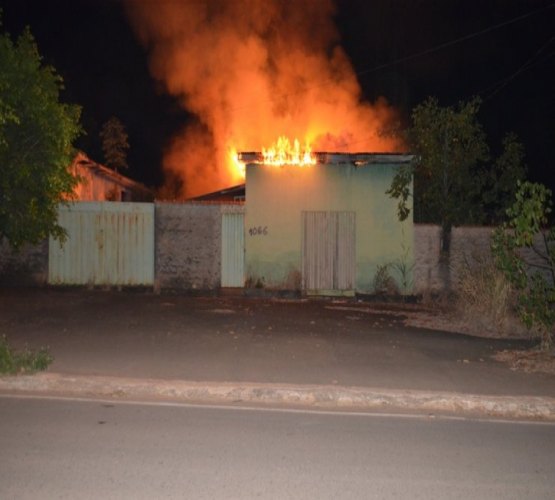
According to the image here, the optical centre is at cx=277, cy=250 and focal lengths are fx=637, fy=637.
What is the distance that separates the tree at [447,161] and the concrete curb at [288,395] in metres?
8.84

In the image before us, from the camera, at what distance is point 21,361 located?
7.77 metres

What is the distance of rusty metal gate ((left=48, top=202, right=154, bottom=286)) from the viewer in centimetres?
1538

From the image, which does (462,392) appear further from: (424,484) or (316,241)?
(316,241)

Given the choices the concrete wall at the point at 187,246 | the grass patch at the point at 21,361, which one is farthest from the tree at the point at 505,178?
the grass patch at the point at 21,361

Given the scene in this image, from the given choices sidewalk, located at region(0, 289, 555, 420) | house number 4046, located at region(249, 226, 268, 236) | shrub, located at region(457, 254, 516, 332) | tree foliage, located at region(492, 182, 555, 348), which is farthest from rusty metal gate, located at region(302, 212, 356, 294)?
tree foliage, located at region(492, 182, 555, 348)

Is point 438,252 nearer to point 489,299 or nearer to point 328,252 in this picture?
point 328,252

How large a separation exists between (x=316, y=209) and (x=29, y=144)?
7116 millimetres

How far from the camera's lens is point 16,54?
1061 centimetres

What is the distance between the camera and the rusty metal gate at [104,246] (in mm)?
15383

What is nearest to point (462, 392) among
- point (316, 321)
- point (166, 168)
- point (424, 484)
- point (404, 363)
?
point (404, 363)

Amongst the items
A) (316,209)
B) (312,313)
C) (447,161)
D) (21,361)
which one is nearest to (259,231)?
(316,209)

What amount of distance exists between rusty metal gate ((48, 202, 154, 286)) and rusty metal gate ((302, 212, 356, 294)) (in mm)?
3791

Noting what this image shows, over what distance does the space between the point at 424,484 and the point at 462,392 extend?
2641mm

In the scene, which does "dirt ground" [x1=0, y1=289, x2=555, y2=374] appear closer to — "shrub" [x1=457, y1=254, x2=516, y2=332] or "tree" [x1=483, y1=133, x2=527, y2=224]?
"shrub" [x1=457, y1=254, x2=516, y2=332]
